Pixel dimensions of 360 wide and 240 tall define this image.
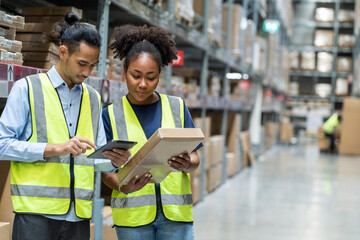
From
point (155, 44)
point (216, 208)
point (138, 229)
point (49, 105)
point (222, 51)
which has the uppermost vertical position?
point (222, 51)

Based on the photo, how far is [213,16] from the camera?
6988 millimetres

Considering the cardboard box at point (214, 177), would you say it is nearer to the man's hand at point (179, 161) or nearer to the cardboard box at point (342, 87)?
the man's hand at point (179, 161)

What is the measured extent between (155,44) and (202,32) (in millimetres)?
4836

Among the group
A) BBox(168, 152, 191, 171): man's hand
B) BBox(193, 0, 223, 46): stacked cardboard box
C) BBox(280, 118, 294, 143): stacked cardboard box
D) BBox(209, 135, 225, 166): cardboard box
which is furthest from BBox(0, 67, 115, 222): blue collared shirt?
BBox(280, 118, 294, 143): stacked cardboard box

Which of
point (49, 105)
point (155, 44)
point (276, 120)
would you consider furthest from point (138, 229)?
point (276, 120)

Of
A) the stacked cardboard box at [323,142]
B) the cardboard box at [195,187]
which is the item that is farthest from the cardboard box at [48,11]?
the stacked cardboard box at [323,142]

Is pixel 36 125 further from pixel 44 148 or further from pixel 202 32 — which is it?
pixel 202 32

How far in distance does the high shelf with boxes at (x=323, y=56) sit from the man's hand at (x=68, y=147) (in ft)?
60.3

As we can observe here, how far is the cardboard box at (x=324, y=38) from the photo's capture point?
19.9 metres

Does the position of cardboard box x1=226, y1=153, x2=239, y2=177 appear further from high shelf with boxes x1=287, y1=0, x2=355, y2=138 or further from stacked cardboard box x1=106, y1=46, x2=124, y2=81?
high shelf with boxes x1=287, y1=0, x2=355, y2=138

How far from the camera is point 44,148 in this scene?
69.4 inches

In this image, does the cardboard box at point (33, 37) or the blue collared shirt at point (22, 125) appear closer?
the blue collared shirt at point (22, 125)

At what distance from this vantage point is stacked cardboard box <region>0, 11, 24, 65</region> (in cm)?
240

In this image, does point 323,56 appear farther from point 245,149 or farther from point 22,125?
point 22,125
